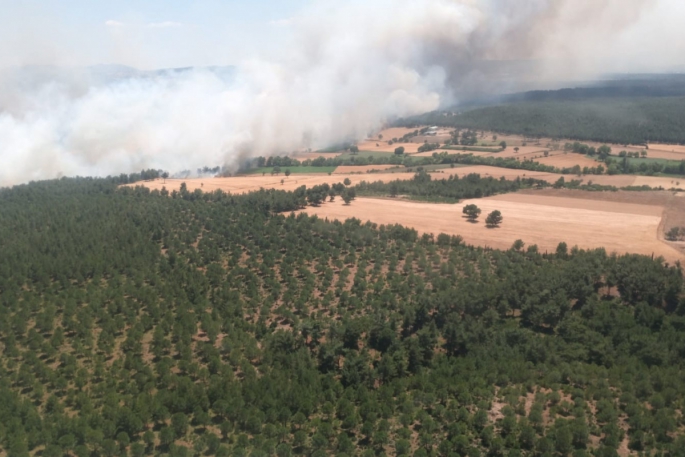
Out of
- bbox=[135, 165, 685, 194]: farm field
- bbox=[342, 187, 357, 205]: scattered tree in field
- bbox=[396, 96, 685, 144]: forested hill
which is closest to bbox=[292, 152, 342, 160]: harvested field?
bbox=[135, 165, 685, 194]: farm field

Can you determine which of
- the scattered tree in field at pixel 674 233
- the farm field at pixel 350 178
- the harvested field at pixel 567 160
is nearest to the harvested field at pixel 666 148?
the harvested field at pixel 567 160

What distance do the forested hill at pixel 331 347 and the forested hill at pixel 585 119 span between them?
47944 millimetres

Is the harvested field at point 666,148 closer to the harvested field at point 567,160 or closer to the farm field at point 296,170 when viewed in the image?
the harvested field at point 567,160

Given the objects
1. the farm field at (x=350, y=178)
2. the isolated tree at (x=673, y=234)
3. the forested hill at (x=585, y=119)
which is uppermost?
the forested hill at (x=585, y=119)

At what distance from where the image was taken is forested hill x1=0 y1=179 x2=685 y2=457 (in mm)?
15180

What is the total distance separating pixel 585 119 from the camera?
7731 centimetres

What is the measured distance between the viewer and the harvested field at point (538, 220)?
30.3 meters

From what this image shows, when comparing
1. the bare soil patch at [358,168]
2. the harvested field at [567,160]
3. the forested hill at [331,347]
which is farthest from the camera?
the bare soil patch at [358,168]

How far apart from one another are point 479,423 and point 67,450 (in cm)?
1046

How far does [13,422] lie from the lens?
15.6 metres

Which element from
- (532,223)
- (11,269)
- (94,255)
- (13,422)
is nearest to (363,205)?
Answer: (532,223)

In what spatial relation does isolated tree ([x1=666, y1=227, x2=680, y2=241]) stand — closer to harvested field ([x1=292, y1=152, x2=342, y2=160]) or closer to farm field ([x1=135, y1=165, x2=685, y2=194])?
farm field ([x1=135, y1=165, x2=685, y2=194])

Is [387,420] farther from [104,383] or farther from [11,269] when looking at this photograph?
[11,269]

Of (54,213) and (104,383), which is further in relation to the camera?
(54,213)
